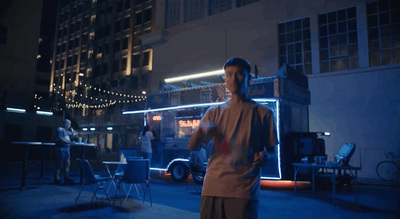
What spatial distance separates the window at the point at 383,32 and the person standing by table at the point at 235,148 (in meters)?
12.6

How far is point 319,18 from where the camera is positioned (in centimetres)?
1370

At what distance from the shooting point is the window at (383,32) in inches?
462

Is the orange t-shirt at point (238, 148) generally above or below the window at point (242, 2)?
below

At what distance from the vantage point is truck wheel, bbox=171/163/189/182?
9752 millimetres

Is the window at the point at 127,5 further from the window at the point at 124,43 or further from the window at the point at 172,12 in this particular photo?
the window at the point at 172,12

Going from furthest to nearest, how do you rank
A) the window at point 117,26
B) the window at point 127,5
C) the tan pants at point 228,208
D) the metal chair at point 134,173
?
the window at point 117,26 → the window at point 127,5 → the metal chair at point 134,173 → the tan pants at point 228,208

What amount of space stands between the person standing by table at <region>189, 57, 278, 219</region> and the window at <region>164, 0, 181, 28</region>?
19413 mm

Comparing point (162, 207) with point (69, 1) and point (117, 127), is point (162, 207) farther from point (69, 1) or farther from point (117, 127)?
point (69, 1)

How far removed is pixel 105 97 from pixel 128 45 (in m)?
7.80

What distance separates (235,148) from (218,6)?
1780 centimetres

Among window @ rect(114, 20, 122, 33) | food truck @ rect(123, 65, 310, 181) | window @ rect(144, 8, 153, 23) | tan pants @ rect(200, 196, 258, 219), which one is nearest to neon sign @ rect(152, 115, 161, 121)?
food truck @ rect(123, 65, 310, 181)

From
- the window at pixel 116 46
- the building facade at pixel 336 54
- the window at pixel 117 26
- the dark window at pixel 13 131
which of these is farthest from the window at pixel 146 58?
the building facade at pixel 336 54

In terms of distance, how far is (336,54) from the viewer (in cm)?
1311

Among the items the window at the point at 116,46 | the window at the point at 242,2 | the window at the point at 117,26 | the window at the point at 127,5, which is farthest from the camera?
the window at the point at 117,26
